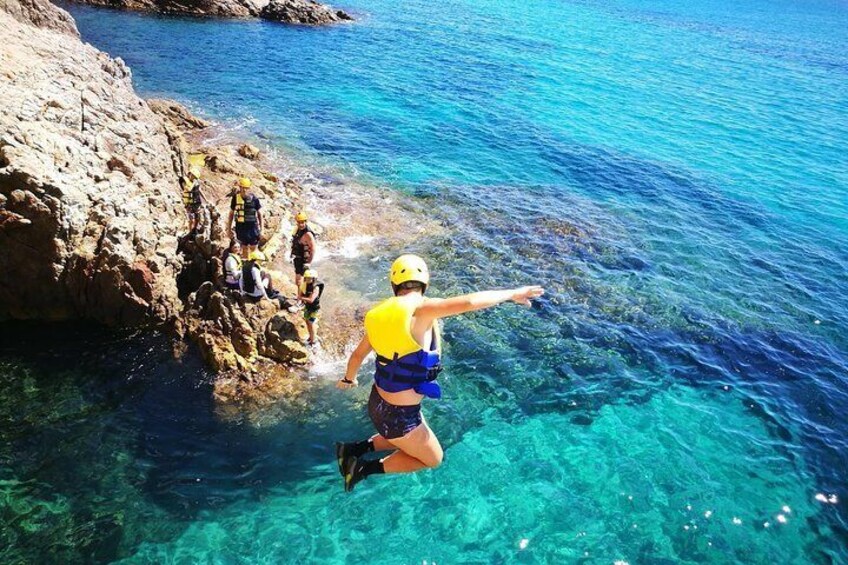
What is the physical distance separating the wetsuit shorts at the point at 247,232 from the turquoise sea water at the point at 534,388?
137 inches

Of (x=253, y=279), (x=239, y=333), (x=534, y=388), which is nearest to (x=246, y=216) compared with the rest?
(x=253, y=279)

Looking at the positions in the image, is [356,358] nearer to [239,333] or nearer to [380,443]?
[380,443]

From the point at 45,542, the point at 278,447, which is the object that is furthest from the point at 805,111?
the point at 45,542

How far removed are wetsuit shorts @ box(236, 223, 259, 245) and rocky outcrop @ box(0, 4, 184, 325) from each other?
1744 millimetres

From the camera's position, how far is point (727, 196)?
28406 millimetres

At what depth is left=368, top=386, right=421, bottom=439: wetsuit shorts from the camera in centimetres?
751

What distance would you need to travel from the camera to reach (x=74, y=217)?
14.2m

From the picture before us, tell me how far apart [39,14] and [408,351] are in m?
29.6

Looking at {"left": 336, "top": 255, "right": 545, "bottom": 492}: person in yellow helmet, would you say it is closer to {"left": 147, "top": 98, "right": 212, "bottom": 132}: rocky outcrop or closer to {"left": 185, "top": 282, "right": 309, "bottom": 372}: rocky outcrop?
{"left": 185, "top": 282, "right": 309, "bottom": 372}: rocky outcrop

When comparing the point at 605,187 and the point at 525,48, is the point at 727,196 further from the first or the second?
the point at 525,48

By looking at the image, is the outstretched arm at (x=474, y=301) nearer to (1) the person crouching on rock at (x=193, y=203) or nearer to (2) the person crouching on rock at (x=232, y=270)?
(2) the person crouching on rock at (x=232, y=270)

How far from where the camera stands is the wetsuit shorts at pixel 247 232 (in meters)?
16.0

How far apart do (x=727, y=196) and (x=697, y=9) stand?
88207mm

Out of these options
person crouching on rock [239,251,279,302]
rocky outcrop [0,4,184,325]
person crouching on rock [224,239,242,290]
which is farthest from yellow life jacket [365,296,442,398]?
rocky outcrop [0,4,184,325]
